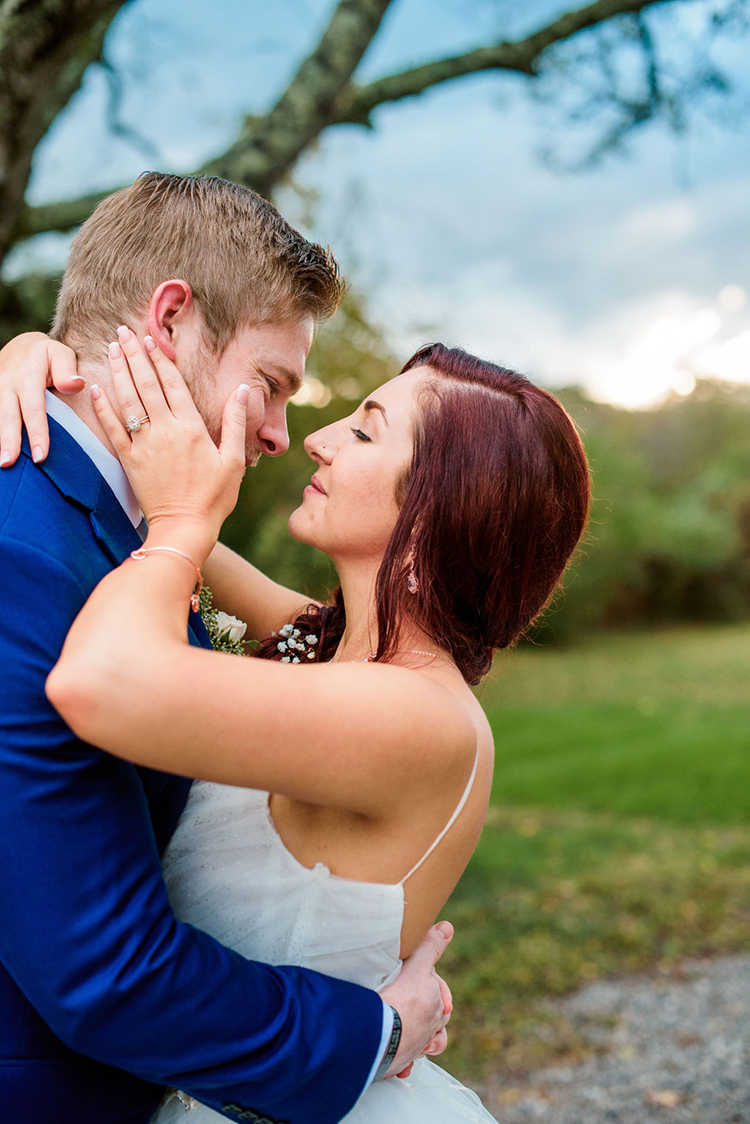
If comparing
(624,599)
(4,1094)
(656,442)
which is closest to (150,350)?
(4,1094)

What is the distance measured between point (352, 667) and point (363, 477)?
2.02 ft

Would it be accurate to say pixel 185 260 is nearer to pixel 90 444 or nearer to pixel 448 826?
pixel 90 444

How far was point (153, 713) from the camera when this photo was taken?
1358 millimetres

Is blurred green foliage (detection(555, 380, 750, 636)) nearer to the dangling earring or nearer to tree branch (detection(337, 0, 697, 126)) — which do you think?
tree branch (detection(337, 0, 697, 126))

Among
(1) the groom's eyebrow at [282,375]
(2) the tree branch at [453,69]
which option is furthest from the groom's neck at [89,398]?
(2) the tree branch at [453,69]

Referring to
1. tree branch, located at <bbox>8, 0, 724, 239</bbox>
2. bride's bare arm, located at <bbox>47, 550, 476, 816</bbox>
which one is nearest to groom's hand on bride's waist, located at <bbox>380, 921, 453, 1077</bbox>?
bride's bare arm, located at <bbox>47, 550, 476, 816</bbox>

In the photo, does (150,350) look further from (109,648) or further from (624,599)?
(624,599)

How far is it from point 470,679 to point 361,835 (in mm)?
527

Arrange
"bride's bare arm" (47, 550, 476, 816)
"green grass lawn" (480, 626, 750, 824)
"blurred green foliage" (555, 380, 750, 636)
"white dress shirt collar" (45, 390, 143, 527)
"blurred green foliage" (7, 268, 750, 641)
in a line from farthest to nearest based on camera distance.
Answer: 1. "blurred green foliage" (555, 380, 750, 636)
2. "blurred green foliage" (7, 268, 750, 641)
3. "green grass lawn" (480, 626, 750, 824)
4. "white dress shirt collar" (45, 390, 143, 527)
5. "bride's bare arm" (47, 550, 476, 816)

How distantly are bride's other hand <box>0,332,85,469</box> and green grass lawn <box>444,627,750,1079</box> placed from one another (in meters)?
1.41

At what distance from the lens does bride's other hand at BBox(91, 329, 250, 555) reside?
165 cm

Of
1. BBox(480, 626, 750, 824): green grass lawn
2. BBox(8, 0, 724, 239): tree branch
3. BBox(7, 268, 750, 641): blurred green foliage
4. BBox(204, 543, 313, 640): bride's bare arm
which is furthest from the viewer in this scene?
BBox(7, 268, 750, 641): blurred green foliage

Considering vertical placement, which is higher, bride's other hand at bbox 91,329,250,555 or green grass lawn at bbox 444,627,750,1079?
bride's other hand at bbox 91,329,250,555

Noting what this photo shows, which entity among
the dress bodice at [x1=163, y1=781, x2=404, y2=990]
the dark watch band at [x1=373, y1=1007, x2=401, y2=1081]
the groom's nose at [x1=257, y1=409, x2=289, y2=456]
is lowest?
the dark watch band at [x1=373, y1=1007, x2=401, y2=1081]
